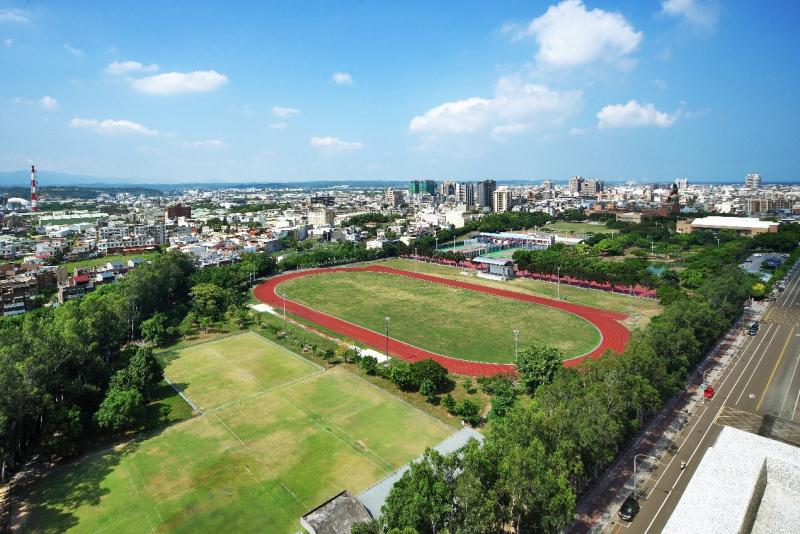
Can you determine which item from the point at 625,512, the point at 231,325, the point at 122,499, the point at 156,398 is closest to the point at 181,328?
the point at 231,325

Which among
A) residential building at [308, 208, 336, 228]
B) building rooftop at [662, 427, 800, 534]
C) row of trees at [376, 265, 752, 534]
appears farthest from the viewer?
residential building at [308, 208, 336, 228]

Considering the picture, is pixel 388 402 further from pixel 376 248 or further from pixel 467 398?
pixel 376 248

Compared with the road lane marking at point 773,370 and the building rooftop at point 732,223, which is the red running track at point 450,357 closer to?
the road lane marking at point 773,370

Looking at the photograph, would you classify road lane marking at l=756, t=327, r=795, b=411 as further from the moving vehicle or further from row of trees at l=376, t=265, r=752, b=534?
the moving vehicle

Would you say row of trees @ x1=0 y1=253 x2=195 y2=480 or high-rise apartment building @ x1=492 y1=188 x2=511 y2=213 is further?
high-rise apartment building @ x1=492 y1=188 x2=511 y2=213

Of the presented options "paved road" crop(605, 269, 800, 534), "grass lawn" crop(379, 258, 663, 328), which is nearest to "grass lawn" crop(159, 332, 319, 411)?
"paved road" crop(605, 269, 800, 534)
